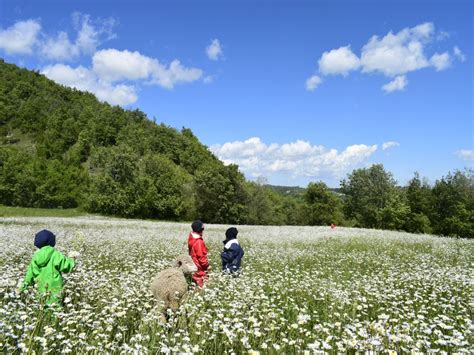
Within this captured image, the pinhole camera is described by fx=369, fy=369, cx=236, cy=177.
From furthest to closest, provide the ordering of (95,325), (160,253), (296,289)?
1. (160,253)
2. (296,289)
3. (95,325)

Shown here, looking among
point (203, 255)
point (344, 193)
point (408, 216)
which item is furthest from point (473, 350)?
point (344, 193)

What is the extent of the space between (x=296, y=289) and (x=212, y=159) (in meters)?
102

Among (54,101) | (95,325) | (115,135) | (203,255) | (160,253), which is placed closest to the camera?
(95,325)

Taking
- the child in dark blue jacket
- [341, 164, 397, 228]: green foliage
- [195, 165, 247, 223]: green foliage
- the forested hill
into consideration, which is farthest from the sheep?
[341, 164, 397, 228]: green foliage

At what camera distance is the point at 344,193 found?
76.4m

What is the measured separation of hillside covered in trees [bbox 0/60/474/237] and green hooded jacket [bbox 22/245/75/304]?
3701 centimetres

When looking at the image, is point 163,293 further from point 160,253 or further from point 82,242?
point 82,242

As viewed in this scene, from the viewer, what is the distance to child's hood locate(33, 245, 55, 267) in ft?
20.3

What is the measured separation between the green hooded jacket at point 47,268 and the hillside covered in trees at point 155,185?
121 ft

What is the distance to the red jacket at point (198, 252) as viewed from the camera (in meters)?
8.72

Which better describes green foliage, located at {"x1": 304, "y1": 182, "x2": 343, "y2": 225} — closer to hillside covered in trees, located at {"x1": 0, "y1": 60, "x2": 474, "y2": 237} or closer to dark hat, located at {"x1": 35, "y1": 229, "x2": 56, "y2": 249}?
hillside covered in trees, located at {"x1": 0, "y1": 60, "x2": 474, "y2": 237}

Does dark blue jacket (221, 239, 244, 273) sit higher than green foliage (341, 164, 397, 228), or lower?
lower

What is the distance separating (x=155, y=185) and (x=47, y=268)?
197ft

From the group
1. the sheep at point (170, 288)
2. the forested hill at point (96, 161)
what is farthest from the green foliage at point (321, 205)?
the sheep at point (170, 288)
